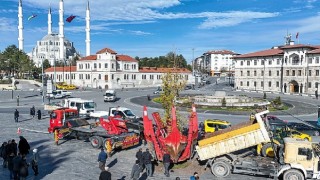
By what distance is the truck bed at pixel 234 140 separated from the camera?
50.2 ft

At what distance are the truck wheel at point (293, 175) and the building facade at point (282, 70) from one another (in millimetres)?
59169

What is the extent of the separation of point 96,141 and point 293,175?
11.5 meters

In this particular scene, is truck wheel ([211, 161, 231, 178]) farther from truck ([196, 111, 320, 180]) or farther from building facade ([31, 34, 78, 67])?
building facade ([31, 34, 78, 67])

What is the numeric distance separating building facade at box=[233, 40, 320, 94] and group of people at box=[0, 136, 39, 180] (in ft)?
212

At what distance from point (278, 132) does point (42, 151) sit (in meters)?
15.3

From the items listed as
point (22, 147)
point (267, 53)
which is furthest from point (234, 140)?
point (267, 53)

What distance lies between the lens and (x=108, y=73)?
8981cm

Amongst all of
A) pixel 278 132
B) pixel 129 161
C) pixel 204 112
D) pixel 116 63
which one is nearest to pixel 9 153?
pixel 129 161

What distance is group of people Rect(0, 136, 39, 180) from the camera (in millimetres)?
13016

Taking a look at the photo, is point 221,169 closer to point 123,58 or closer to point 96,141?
point 96,141

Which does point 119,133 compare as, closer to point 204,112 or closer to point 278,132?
point 278,132

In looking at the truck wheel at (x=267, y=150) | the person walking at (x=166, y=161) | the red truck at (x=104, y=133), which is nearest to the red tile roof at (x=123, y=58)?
the red truck at (x=104, y=133)

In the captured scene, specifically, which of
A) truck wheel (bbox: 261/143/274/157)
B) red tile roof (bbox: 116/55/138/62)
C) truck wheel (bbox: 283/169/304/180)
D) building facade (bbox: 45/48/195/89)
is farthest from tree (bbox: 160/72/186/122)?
red tile roof (bbox: 116/55/138/62)

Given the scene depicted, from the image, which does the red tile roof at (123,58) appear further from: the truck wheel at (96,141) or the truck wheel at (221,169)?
the truck wheel at (221,169)
